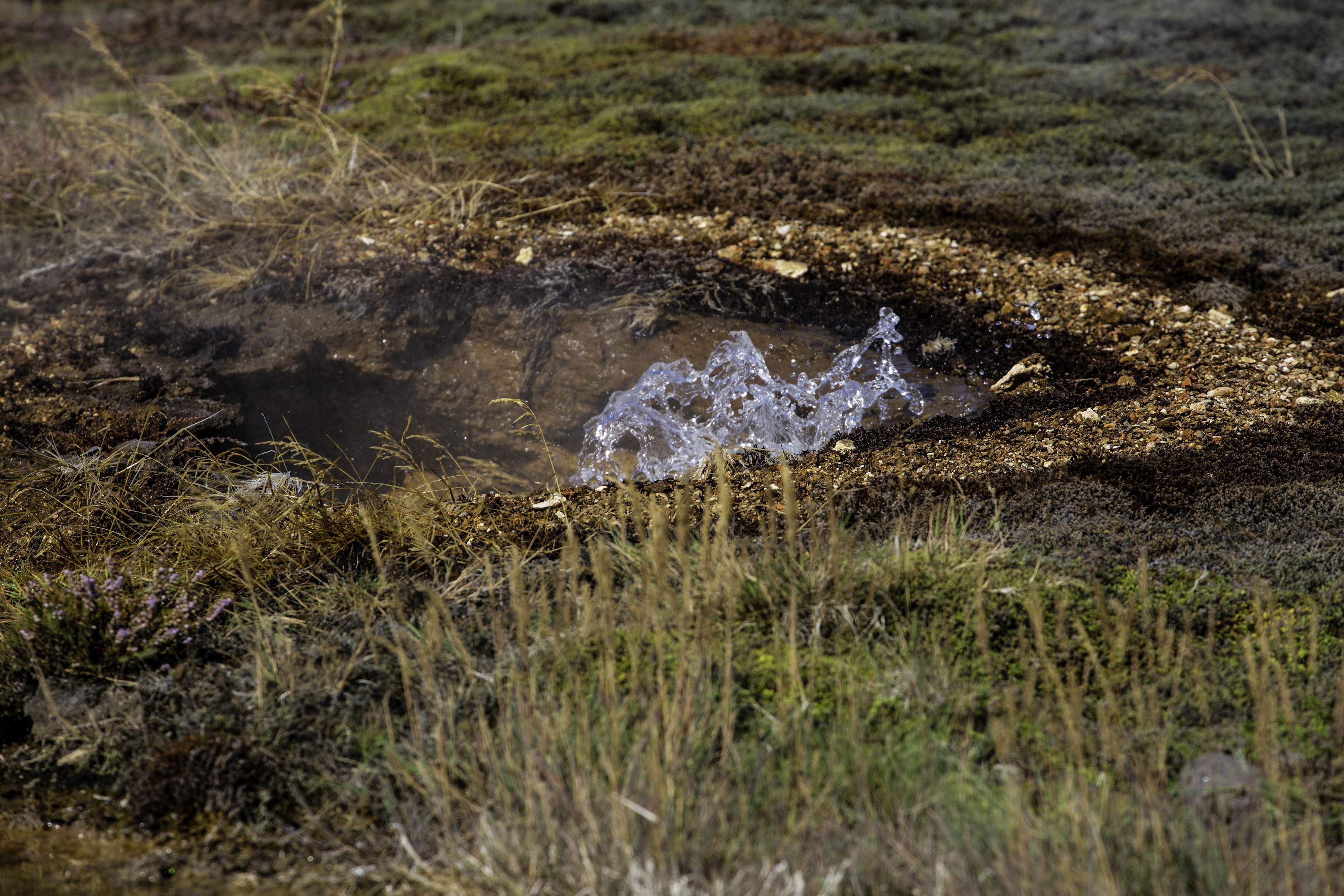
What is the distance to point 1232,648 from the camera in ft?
9.84

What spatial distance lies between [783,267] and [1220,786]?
12.8 ft

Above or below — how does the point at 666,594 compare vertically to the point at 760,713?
above

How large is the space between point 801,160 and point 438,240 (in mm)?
2848

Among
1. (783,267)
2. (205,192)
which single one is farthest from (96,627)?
(205,192)

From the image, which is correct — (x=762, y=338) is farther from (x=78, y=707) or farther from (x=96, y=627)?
(x=78, y=707)

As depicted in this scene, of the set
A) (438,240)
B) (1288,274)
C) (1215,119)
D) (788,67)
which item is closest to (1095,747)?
(1288,274)

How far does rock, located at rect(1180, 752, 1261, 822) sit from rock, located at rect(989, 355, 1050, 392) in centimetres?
251

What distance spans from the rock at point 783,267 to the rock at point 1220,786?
370 cm

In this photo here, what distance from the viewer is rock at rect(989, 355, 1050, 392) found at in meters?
4.84

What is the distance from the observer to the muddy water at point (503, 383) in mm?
5004

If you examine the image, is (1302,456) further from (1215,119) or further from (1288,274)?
(1215,119)

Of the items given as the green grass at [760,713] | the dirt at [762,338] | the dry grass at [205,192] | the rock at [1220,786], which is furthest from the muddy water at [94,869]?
the dry grass at [205,192]

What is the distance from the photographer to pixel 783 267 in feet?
18.9

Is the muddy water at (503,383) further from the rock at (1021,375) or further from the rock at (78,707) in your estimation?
the rock at (78,707)
